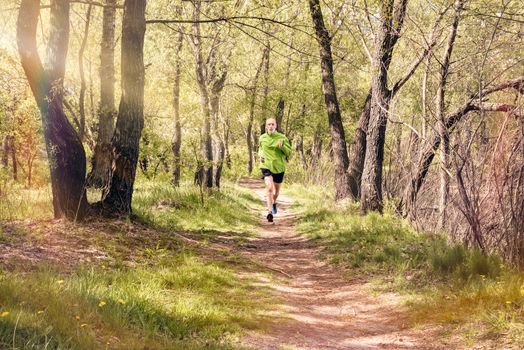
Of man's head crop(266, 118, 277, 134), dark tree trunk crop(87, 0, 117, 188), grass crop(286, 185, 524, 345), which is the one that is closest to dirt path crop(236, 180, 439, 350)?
grass crop(286, 185, 524, 345)

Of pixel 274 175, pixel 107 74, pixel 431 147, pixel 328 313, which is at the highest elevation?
pixel 107 74

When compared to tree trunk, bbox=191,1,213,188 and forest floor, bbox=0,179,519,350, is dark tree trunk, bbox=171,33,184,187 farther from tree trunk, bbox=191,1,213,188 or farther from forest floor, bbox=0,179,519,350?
forest floor, bbox=0,179,519,350

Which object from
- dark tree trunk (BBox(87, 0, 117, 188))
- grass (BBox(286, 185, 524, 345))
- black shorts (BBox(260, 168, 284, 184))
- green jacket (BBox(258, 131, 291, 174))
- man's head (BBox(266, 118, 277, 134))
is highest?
dark tree trunk (BBox(87, 0, 117, 188))

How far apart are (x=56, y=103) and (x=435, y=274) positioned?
18.7 feet

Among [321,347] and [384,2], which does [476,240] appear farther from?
[384,2]

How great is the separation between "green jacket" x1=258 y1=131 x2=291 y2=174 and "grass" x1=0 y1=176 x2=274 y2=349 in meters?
2.76

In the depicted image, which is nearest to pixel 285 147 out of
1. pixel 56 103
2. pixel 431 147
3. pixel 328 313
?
pixel 431 147

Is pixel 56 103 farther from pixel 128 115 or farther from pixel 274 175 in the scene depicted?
pixel 274 175

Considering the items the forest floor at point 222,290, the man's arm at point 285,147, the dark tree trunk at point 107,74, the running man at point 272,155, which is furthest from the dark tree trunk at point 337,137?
the dark tree trunk at point 107,74

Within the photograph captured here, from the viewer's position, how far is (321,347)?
4.34 meters

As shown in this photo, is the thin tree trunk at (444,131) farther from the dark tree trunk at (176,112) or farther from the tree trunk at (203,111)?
the dark tree trunk at (176,112)

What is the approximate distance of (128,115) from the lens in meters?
7.84

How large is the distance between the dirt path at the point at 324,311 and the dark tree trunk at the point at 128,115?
2.46 meters

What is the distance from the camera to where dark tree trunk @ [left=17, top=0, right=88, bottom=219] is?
6652mm
